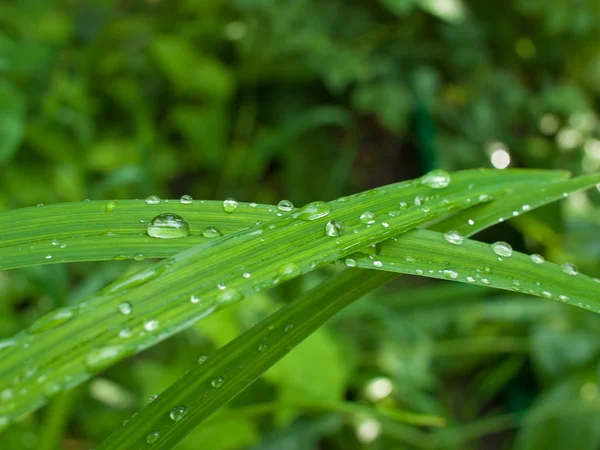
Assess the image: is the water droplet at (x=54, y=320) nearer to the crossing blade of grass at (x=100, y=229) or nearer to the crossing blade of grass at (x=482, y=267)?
the crossing blade of grass at (x=100, y=229)

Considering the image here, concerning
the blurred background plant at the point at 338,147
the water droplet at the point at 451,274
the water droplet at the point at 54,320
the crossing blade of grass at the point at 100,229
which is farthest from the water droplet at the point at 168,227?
the blurred background plant at the point at 338,147

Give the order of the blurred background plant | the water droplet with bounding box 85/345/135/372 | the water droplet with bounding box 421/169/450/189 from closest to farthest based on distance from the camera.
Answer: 1. the water droplet with bounding box 85/345/135/372
2. the water droplet with bounding box 421/169/450/189
3. the blurred background plant

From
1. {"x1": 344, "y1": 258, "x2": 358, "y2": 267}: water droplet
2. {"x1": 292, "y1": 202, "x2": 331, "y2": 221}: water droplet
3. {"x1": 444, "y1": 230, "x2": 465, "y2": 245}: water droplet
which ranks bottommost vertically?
{"x1": 344, "y1": 258, "x2": 358, "y2": 267}: water droplet

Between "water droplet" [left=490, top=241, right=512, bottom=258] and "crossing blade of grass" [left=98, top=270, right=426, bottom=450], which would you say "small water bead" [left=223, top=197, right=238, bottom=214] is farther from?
"water droplet" [left=490, top=241, right=512, bottom=258]

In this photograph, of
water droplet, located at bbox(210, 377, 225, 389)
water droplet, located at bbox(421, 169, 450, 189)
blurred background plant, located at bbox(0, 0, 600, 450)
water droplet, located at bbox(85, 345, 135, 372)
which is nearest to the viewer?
water droplet, located at bbox(85, 345, 135, 372)

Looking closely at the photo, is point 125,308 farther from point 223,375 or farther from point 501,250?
point 501,250

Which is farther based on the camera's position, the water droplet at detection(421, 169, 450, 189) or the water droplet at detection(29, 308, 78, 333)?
the water droplet at detection(421, 169, 450, 189)

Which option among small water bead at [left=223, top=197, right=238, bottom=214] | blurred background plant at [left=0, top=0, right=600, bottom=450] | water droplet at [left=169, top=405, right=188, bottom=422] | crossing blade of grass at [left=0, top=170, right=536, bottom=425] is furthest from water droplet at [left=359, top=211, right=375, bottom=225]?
blurred background plant at [left=0, top=0, right=600, bottom=450]
